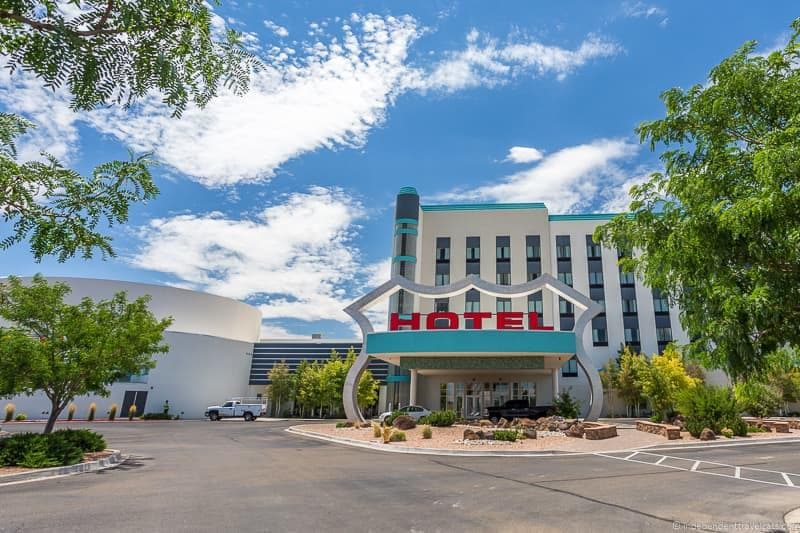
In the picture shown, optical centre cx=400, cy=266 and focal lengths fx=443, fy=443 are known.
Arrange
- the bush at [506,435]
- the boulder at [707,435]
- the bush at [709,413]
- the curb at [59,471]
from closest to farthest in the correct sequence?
the curb at [59,471], the bush at [506,435], the boulder at [707,435], the bush at [709,413]

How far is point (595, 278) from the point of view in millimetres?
53875

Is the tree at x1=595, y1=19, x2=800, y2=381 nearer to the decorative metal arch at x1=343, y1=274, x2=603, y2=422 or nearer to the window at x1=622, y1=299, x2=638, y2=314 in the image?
the decorative metal arch at x1=343, y1=274, x2=603, y2=422

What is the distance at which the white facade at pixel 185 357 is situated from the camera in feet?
140

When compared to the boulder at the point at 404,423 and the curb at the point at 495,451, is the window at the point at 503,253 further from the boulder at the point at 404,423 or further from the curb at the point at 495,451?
the curb at the point at 495,451

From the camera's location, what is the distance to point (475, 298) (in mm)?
53562

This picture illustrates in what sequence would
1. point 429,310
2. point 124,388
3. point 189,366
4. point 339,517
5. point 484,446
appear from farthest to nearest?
point 429,310
point 189,366
point 124,388
point 484,446
point 339,517

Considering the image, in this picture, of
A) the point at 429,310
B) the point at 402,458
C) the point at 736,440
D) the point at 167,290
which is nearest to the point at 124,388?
the point at 167,290

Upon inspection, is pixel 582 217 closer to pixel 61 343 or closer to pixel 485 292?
pixel 485 292

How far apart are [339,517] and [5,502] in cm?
675

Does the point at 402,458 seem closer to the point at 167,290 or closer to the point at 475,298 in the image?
the point at 475,298

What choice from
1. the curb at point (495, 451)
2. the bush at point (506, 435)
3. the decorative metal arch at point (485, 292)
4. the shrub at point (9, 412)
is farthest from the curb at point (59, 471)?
the shrub at point (9, 412)

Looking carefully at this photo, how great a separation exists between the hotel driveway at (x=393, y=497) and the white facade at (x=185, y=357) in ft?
106

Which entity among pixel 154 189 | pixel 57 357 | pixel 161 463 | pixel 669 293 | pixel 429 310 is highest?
pixel 429 310

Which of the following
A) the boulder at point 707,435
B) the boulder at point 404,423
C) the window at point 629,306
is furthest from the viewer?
the window at point 629,306
